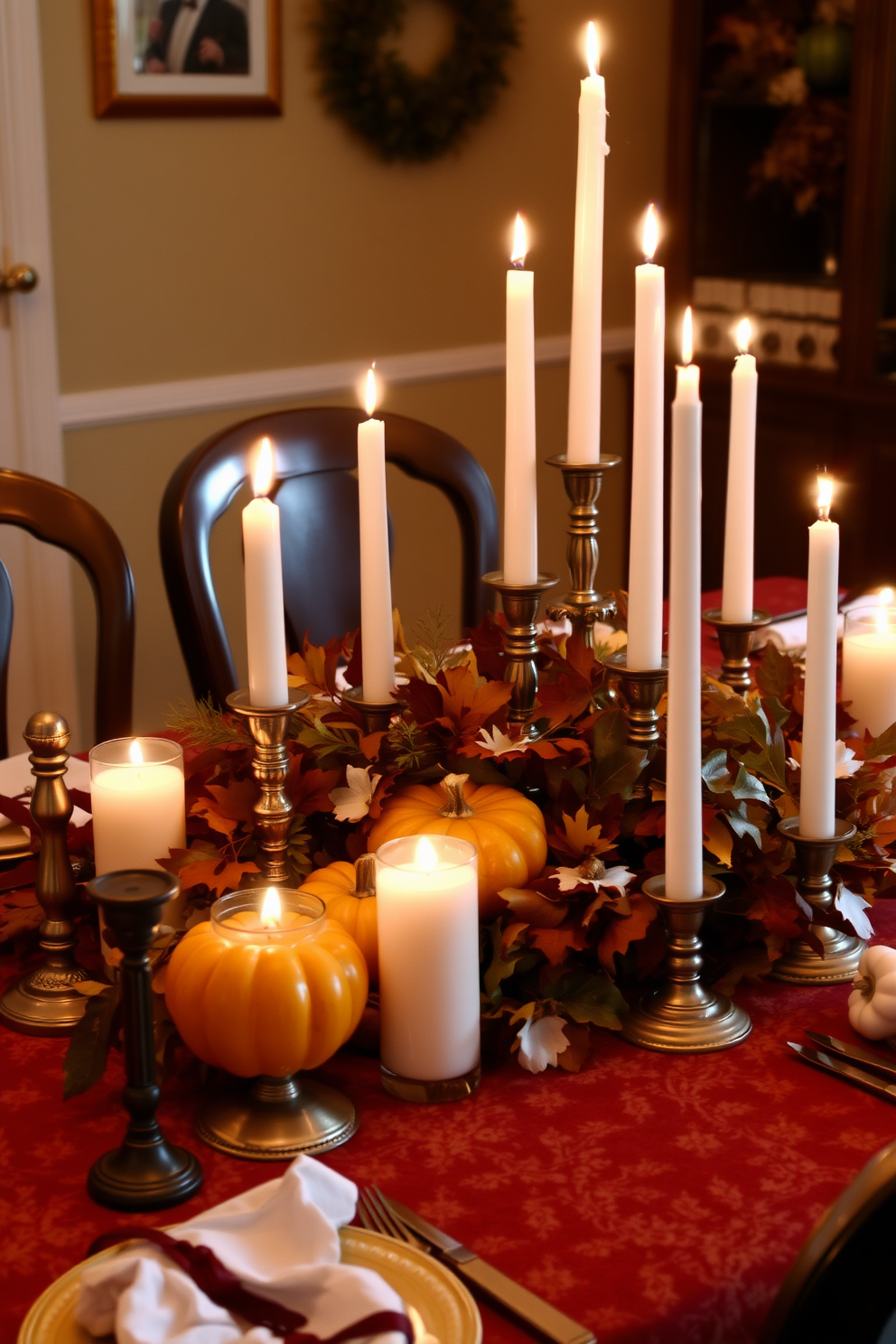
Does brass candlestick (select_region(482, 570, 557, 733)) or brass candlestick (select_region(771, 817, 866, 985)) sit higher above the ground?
brass candlestick (select_region(482, 570, 557, 733))

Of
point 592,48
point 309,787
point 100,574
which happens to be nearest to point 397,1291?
point 309,787

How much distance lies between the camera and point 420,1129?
2.67 feet

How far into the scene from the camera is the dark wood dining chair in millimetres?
1592

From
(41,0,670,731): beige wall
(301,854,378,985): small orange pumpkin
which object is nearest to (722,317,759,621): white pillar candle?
(301,854,378,985): small orange pumpkin

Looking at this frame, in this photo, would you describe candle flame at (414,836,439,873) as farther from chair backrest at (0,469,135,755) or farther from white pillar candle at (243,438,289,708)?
chair backrest at (0,469,135,755)

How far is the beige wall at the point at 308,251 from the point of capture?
9.06 feet

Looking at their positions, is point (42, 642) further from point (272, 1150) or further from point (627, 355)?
Result: point (272, 1150)

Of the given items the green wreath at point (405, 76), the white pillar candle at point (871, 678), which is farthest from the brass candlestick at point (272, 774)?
the green wreath at point (405, 76)

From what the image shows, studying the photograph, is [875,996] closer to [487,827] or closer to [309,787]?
[487,827]

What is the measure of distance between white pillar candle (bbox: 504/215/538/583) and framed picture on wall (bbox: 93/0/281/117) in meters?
1.94

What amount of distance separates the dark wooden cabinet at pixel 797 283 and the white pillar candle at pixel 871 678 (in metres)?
2.05

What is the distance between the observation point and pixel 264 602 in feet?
2.82

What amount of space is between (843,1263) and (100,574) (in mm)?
1122

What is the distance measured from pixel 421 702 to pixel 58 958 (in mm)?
285
